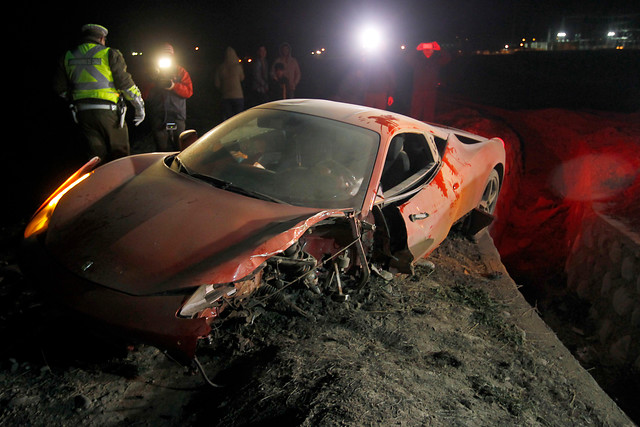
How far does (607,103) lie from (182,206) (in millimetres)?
15724

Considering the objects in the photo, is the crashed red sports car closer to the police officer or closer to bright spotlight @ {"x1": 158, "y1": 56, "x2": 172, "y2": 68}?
the police officer

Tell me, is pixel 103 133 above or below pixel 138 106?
below

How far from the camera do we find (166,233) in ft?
7.98

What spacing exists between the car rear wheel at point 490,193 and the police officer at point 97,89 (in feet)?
13.9

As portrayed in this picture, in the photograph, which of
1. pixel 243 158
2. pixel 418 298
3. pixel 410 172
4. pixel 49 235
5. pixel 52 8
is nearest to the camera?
pixel 49 235

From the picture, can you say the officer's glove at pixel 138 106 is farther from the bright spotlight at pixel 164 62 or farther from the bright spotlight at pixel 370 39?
the bright spotlight at pixel 370 39

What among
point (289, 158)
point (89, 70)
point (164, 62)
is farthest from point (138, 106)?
point (289, 158)

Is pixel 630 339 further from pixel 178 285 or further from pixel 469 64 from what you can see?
pixel 469 64

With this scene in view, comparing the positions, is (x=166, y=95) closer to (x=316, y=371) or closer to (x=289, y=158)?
(x=289, y=158)

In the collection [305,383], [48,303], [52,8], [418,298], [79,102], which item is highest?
[52,8]

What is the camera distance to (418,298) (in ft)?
11.7

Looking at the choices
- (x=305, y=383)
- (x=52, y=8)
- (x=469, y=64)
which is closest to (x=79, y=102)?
(x=305, y=383)

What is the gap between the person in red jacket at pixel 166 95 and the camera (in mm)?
5922

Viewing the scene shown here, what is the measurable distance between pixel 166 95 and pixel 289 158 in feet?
11.8
